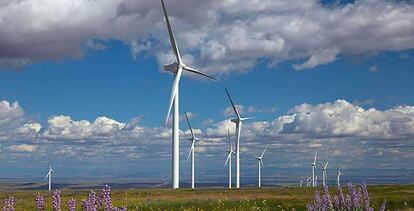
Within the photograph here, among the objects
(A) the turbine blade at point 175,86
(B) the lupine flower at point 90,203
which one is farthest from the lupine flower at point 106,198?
(A) the turbine blade at point 175,86

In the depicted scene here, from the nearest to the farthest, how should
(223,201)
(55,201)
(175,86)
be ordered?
1. (55,201)
2. (223,201)
3. (175,86)

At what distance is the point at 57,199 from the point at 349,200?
7.32m

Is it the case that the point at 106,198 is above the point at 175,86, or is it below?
below

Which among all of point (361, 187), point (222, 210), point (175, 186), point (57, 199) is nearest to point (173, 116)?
point (175, 186)

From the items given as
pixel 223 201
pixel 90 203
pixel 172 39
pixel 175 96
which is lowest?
pixel 223 201

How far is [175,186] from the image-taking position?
78312 millimetres

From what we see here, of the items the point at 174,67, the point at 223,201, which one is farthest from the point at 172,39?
the point at 223,201

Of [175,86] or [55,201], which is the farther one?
[175,86]

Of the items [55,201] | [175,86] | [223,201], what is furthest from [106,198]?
[175,86]

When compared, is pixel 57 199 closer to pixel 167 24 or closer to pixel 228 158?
pixel 167 24

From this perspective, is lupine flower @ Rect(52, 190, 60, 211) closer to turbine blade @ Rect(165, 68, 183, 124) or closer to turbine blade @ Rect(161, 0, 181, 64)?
turbine blade @ Rect(165, 68, 183, 124)

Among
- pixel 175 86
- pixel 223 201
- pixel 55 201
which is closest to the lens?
pixel 55 201

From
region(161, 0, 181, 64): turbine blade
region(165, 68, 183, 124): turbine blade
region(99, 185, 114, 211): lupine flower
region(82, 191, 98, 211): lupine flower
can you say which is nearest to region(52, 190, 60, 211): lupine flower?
region(82, 191, 98, 211): lupine flower

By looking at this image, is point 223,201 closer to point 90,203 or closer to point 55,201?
point 90,203
